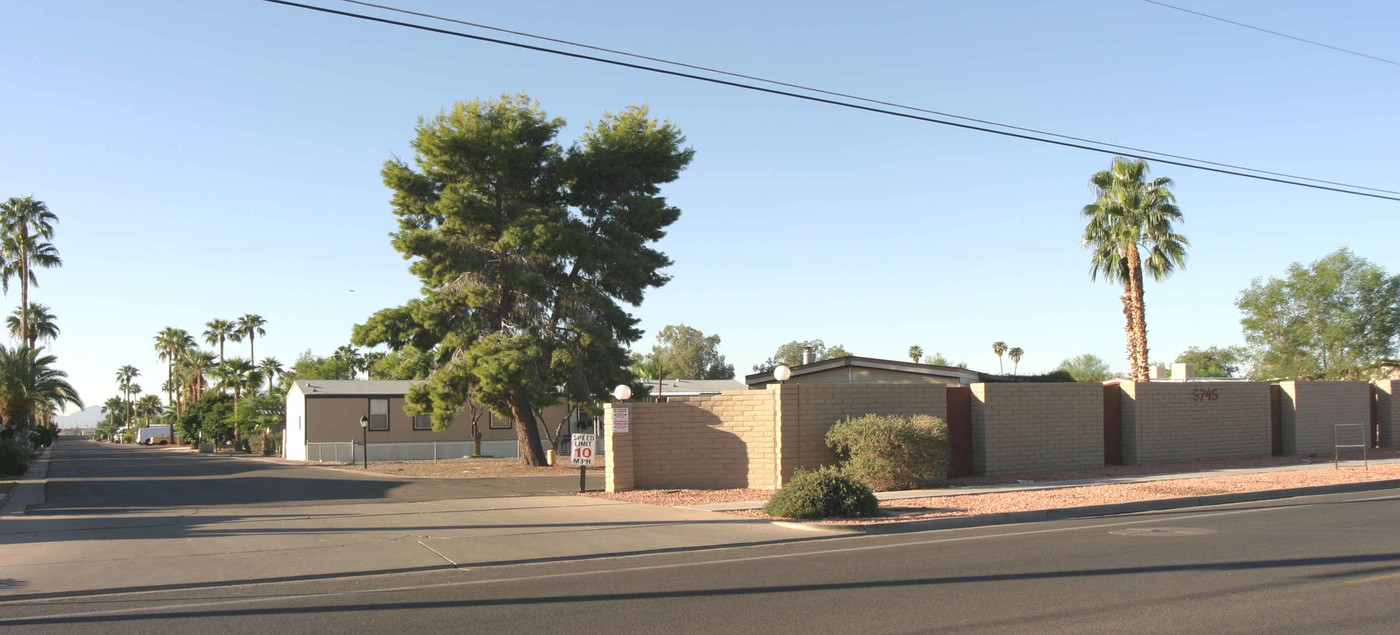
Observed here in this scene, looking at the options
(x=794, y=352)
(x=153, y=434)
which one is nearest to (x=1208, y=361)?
(x=794, y=352)

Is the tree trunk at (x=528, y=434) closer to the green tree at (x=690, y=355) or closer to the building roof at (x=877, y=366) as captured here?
the building roof at (x=877, y=366)

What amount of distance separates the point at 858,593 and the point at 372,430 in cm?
3914

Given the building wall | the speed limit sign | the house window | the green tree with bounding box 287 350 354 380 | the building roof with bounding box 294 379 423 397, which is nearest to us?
the speed limit sign

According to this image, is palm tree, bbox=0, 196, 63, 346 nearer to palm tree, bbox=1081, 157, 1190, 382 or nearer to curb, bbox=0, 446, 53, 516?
curb, bbox=0, 446, 53, 516

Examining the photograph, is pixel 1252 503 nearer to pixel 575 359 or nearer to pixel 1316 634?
pixel 1316 634

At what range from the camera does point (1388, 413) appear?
29531 millimetres

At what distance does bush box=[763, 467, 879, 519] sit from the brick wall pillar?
485 cm

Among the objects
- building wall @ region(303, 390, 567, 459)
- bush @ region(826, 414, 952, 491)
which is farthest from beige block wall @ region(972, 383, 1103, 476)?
building wall @ region(303, 390, 567, 459)

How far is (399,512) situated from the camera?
16.5m

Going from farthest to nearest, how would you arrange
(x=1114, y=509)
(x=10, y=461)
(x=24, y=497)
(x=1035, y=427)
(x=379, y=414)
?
(x=379, y=414) → (x=10, y=461) → (x=1035, y=427) → (x=24, y=497) → (x=1114, y=509)

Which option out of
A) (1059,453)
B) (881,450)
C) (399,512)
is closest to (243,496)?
(399,512)

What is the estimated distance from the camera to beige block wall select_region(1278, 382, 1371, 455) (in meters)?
27.0

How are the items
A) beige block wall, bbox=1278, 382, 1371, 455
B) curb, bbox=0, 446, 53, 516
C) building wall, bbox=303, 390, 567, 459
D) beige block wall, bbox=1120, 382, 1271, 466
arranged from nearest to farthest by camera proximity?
curb, bbox=0, 446, 53, 516 < beige block wall, bbox=1120, 382, 1271, 466 < beige block wall, bbox=1278, 382, 1371, 455 < building wall, bbox=303, 390, 567, 459

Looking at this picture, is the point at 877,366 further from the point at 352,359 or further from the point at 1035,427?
the point at 352,359
